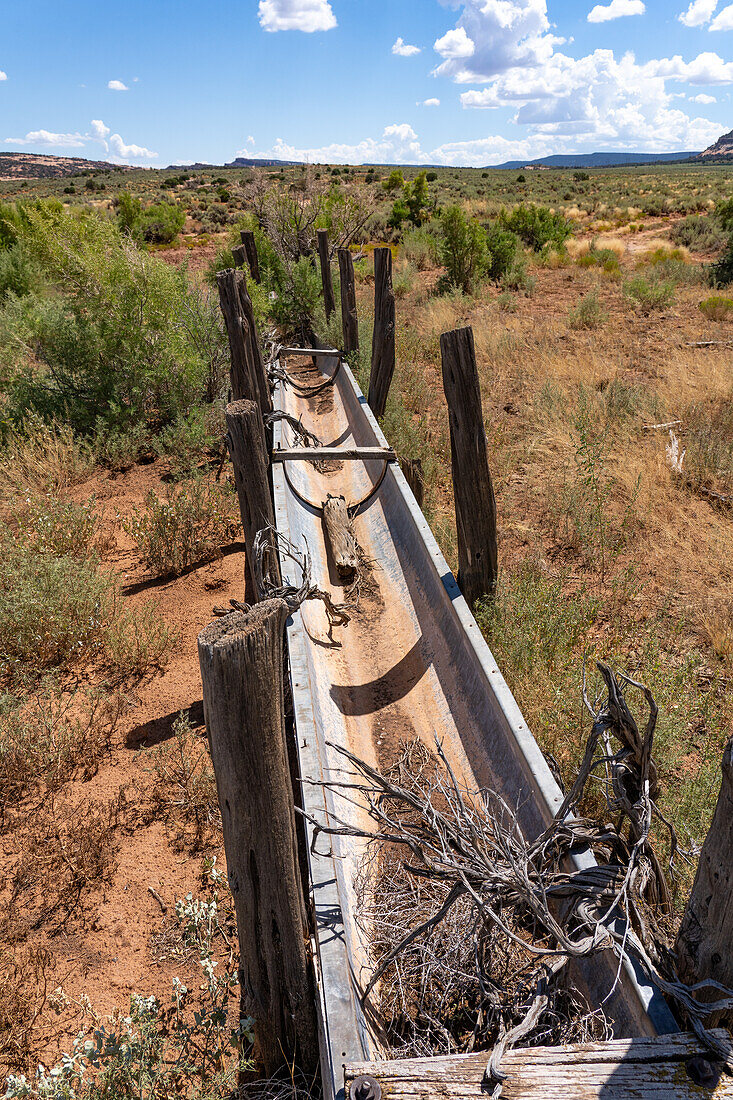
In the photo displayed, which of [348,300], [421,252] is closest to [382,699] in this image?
[348,300]

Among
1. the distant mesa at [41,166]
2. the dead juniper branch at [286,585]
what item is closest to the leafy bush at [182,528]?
the dead juniper branch at [286,585]

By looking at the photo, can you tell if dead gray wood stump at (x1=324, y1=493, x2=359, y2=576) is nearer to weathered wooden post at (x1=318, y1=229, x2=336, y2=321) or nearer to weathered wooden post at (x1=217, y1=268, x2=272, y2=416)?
weathered wooden post at (x1=217, y1=268, x2=272, y2=416)

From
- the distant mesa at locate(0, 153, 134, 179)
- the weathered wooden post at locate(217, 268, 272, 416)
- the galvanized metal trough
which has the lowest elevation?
the galvanized metal trough

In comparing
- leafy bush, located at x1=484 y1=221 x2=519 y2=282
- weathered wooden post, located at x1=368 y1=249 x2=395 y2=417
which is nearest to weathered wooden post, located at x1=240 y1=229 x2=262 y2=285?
weathered wooden post, located at x1=368 y1=249 x2=395 y2=417

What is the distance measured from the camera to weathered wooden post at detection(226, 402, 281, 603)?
4066 mm

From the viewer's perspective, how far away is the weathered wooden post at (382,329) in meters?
7.65

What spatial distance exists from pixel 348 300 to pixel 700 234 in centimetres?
1703

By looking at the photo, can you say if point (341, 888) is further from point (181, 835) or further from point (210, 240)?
point (210, 240)

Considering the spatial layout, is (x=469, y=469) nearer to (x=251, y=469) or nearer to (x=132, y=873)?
(x=251, y=469)

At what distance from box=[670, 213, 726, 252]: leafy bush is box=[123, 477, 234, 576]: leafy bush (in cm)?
1955

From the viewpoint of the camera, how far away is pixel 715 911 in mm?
1553

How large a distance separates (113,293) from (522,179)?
55.5 meters

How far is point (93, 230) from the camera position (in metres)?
8.20

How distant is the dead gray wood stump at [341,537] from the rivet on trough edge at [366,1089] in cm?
380
